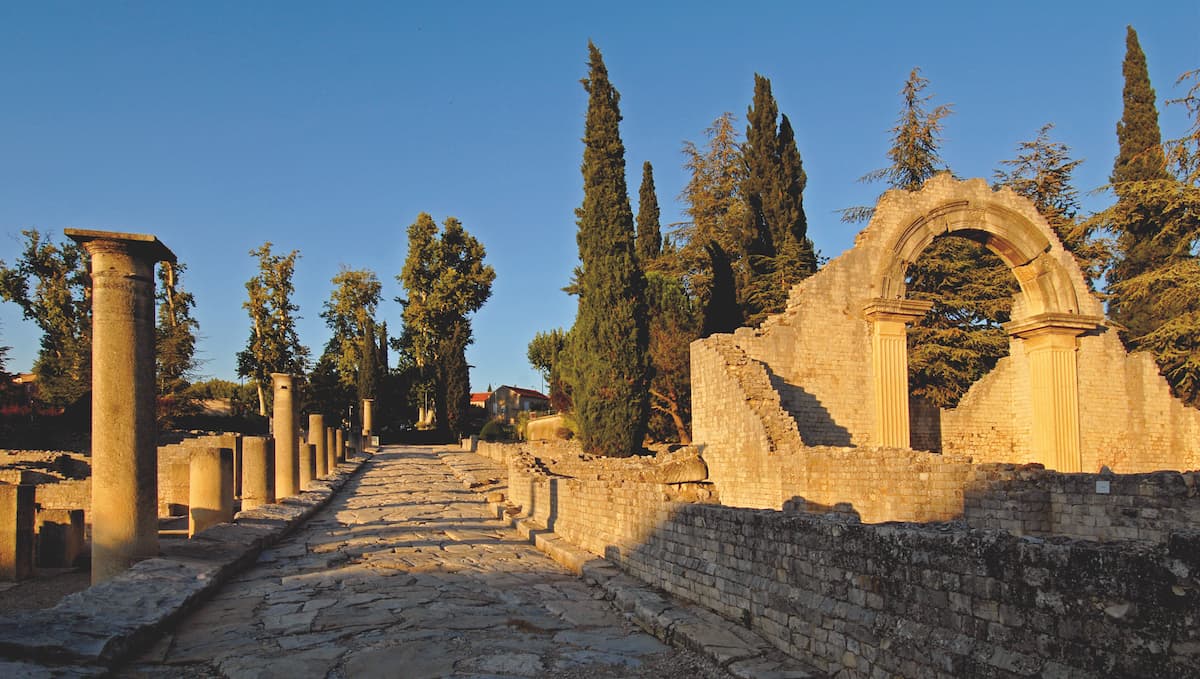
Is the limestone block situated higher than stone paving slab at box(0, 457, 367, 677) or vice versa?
stone paving slab at box(0, 457, 367, 677)

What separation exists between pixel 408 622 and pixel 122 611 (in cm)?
183

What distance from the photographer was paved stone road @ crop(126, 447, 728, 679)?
15.8 ft

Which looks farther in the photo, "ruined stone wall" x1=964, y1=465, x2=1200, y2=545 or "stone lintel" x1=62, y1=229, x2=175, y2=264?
"ruined stone wall" x1=964, y1=465, x2=1200, y2=545

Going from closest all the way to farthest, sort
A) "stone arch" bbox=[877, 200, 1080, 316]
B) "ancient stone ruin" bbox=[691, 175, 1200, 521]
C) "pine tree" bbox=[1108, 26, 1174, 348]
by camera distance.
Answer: "ancient stone ruin" bbox=[691, 175, 1200, 521], "stone arch" bbox=[877, 200, 1080, 316], "pine tree" bbox=[1108, 26, 1174, 348]

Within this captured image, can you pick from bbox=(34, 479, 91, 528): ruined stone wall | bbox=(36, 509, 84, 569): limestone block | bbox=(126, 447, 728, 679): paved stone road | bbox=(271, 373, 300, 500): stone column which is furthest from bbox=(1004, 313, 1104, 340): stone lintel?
bbox=(34, 479, 91, 528): ruined stone wall

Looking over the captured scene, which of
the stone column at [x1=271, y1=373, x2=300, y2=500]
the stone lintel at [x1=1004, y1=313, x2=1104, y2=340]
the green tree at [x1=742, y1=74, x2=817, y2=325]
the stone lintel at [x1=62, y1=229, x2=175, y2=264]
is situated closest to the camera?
the stone lintel at [x1=62, y1=229, x2=175, y2=264]

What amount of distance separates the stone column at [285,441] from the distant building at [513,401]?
56877mm

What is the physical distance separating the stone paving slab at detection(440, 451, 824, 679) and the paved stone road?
0.11m

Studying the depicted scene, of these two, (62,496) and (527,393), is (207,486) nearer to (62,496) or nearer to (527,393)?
(62,496)

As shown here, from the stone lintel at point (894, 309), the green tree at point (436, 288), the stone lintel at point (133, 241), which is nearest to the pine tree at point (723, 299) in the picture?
the stone lintel at point (894, 309)

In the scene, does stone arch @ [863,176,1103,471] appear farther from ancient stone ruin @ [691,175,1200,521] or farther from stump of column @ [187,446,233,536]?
stump of column @ [187,446,233,536]

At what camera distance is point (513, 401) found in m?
76.4

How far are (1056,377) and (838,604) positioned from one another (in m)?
16.4

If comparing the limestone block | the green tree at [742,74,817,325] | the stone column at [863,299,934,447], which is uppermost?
the green tree at [742,74,817,325]
